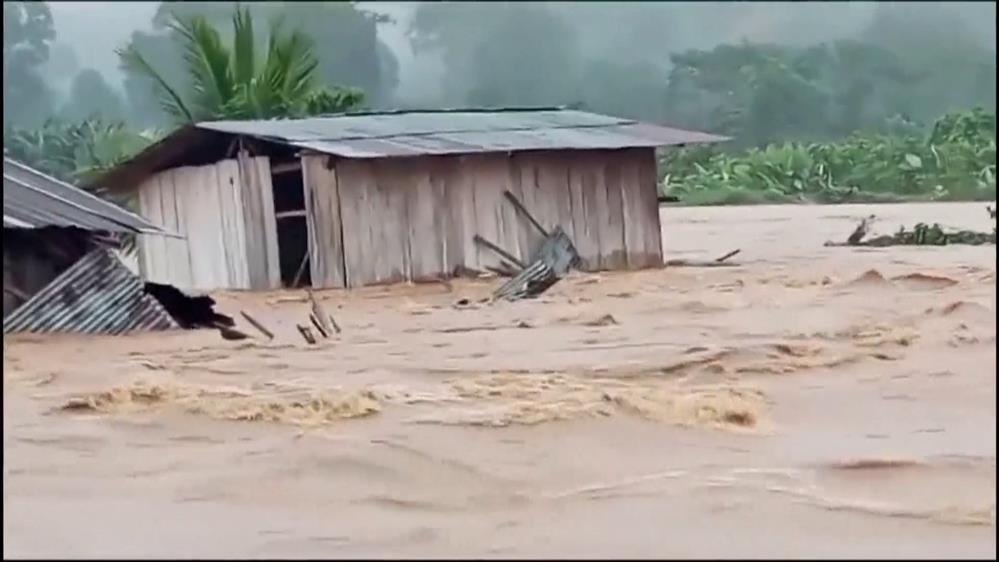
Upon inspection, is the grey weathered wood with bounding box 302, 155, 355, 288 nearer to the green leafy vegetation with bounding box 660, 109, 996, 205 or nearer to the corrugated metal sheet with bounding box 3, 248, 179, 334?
the green leafy vegetation with bounding box 660, 109, 996, 205

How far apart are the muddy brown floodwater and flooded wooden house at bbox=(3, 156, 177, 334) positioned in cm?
31

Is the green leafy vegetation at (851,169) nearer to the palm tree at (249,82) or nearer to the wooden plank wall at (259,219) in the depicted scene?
the palm tree at (249,82)

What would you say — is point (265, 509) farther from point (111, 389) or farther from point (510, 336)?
point (510, 336)

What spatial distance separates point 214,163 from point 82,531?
396 inches

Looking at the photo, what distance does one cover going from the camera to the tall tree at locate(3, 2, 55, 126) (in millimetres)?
10422

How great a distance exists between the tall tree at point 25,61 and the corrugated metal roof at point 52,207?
78 centimetres

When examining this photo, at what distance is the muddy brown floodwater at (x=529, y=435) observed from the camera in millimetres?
3459

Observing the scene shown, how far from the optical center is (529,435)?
5227 mm

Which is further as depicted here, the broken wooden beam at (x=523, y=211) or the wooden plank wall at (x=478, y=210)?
the broken wooden beam at (x=523, y=211)

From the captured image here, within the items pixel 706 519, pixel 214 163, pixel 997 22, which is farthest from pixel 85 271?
pixel 706 519

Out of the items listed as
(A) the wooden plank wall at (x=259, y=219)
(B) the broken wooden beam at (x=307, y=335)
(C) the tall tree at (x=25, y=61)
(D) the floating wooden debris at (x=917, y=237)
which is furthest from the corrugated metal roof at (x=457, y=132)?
(B) the broken wooden beam at (x=307, y=335)

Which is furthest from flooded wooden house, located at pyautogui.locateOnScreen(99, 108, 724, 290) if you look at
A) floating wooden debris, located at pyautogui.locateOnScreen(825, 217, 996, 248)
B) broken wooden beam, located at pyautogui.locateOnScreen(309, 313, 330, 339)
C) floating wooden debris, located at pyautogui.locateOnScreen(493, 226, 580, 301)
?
broken wooden beam, located at pyautogui.locateOnScreen(309, 313, 330, 339)

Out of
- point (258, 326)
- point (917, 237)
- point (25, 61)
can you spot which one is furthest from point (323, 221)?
point (917, 237)

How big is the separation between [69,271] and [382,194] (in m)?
3.81
